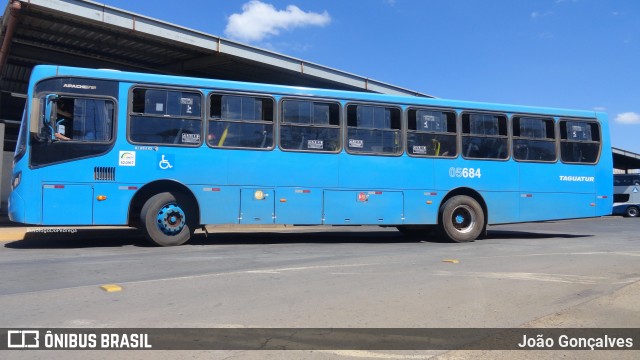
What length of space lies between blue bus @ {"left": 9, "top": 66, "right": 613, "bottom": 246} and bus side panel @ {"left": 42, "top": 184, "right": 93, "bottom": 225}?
0.06ft

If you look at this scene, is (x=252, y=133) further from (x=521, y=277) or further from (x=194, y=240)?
(x=521, y=277)

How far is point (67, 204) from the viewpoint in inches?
379

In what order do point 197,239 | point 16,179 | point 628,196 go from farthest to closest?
1. point 628,196
2. point 197,239
3. point 16,179

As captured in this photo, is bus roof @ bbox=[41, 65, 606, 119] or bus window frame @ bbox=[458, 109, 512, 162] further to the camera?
bus window frame @ bbox=[458, 109, 512, 162]

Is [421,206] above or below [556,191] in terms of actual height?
below

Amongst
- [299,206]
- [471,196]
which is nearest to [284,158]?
[299,206]

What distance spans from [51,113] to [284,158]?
4.65 m

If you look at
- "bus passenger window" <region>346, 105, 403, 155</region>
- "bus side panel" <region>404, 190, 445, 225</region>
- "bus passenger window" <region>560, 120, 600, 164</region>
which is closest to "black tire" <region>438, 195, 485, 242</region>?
"bus side panel" <region>404, 190, 445, 225</region>

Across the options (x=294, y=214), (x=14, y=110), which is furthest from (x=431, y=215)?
(x=14, y=110)

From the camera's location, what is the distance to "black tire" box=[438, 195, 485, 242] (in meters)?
12.1

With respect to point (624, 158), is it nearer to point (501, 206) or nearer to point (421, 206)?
point (501, 206)

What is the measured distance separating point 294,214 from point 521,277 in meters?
5.13

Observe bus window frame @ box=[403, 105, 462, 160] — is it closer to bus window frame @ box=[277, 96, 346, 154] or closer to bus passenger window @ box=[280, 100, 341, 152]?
bus window frame @ box=[277, 96, 346, 154]

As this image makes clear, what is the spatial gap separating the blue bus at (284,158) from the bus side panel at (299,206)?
0.02m
